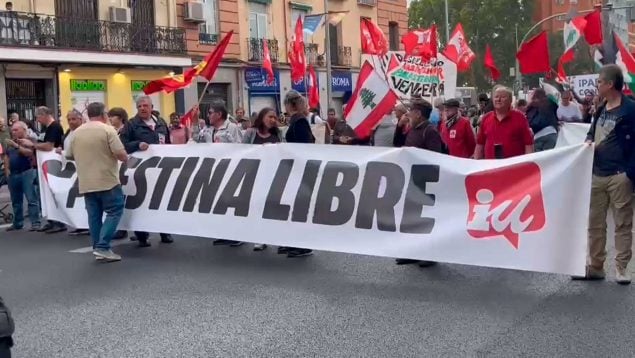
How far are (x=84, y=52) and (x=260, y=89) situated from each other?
8318 millimetres

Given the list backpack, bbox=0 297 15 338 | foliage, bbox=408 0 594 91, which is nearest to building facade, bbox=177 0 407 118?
backpack, bbox=0 297 15 338

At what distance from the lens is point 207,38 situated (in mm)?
27641

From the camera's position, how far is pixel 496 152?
309 inches

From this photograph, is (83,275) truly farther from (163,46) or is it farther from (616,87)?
(163,46)

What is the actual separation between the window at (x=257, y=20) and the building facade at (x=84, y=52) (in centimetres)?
397

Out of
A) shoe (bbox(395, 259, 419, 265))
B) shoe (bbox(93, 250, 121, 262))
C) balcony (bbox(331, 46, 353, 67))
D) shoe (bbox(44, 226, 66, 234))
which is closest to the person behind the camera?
shoe (bbox(395, 259, 419, 265))

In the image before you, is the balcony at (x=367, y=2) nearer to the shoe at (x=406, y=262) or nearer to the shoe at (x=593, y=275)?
the shoe at (x=406, y=262)

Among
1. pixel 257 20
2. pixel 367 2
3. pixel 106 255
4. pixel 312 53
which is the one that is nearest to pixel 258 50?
pixel 257 20

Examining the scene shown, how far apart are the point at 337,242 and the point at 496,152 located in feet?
5.91

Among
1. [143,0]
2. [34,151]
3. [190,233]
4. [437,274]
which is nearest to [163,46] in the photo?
[143,0]

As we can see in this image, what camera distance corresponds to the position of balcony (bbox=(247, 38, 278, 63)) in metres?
29.3

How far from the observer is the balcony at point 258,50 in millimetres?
29328

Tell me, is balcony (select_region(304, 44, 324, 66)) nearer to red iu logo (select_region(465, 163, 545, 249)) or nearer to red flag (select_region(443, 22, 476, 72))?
red flag (select_region(443, 22, 476, 72))

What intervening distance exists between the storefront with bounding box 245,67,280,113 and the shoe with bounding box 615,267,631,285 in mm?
22870
